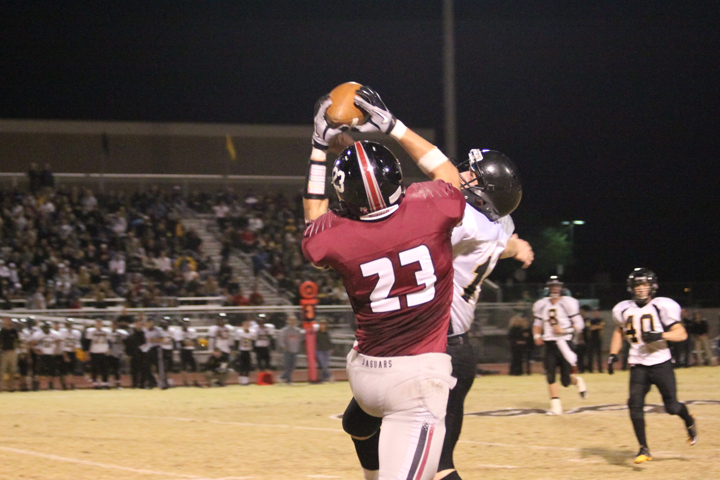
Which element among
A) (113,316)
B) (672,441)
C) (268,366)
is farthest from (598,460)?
(113,316)

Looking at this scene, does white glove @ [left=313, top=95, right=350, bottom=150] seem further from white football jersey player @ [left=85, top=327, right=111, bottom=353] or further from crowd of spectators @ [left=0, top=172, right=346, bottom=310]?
crowd of spectators @ [left=0, top=172, right=346, bottom=310]

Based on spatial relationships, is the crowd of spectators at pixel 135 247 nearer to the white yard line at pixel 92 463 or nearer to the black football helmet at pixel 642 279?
the white yard line at pixel 92 463

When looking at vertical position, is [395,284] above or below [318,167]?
below

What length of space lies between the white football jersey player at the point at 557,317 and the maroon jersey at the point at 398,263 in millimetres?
8921

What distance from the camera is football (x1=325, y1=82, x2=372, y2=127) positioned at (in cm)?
353

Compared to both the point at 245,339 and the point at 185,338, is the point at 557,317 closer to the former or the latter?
the point at 245,339

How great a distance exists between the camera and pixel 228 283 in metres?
22.5

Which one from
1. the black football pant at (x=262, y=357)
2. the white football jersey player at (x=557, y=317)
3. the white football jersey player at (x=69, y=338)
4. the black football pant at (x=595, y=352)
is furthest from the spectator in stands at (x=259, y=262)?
the white football jersey player at (x=557, y=317)

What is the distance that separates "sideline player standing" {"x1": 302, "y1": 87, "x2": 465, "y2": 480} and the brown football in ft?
0.61

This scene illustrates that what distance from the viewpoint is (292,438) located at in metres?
9.28

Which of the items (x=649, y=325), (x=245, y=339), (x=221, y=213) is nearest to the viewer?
(x=649, y=325)

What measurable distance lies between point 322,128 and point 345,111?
16 cm

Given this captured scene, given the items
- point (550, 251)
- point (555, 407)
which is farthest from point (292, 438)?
point (550, 251)

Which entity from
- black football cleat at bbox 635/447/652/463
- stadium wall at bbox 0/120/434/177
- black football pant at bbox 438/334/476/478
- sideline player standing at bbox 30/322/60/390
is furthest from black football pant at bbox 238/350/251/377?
black football pant at bbox 438/334/476/478
